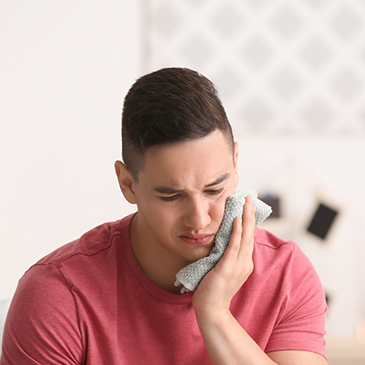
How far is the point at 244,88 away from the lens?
2.71m

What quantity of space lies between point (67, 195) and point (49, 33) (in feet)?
2.96

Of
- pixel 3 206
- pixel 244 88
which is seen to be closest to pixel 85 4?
pixel 244 88

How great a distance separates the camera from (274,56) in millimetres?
2713

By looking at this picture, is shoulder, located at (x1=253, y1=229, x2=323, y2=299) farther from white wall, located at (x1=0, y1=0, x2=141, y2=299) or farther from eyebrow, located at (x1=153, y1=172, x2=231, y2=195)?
white wall, located at (x1=0, y1=0, x2=141, y2=299)

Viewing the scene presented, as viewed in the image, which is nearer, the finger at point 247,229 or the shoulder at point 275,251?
the finger at point 247,229

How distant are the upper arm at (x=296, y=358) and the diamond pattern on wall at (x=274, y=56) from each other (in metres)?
1.72

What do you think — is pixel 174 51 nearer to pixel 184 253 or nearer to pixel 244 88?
pixel 244 88

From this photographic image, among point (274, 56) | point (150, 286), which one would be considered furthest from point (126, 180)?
point (274, 56)

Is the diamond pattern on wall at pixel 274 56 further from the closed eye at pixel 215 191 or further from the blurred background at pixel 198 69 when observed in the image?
the closed eye at pixel 215 191

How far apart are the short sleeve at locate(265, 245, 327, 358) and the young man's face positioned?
0.26 meters

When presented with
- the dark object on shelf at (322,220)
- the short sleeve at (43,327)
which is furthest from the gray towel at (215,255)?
the dark object on shelf at (322,220)

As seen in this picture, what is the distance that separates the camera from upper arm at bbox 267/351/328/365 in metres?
1.10

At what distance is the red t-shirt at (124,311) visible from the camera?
105 cm

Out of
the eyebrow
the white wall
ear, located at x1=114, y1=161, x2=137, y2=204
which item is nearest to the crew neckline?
ear, located at x1=114, y1=161, x2=137, y2=204
